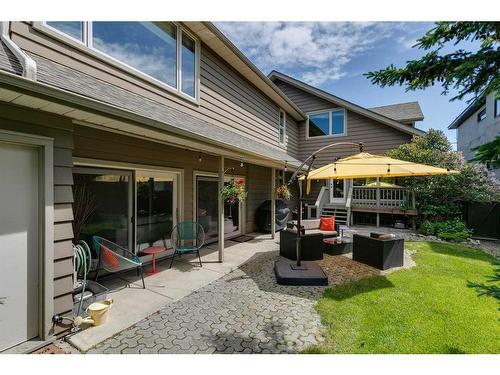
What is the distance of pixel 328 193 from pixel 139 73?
33.9ft

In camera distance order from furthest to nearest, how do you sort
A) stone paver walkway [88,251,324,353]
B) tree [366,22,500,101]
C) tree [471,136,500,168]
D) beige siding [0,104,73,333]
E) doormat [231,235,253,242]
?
doormat [231,235,253,242]
beige siding [0,104,73,333]
stone paver walkway [88,251,324,353]
tree [366,22,500,101]
tree [471,136,500,168]

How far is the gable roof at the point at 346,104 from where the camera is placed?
10953 millimetres

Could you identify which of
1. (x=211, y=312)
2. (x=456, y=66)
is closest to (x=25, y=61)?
(x=211, y=312)

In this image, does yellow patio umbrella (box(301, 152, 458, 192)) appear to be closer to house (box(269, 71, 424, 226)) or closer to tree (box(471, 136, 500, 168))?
tree (box(471, 136, 500, 168))

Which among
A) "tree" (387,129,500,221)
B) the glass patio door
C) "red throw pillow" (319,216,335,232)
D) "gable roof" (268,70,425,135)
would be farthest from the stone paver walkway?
"gable roof" (268,70,425,135)

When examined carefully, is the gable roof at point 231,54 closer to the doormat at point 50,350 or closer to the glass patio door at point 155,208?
the glass patio door at point 155,208

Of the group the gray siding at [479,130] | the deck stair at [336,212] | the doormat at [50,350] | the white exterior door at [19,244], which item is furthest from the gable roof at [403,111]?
the doormat at [50,350]

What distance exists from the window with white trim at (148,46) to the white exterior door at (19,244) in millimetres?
2216

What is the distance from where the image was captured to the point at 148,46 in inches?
196

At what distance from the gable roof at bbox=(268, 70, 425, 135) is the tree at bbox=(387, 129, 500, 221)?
773 mm

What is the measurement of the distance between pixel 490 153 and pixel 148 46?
5.71 metres

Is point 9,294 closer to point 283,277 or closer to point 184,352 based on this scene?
point 184,352

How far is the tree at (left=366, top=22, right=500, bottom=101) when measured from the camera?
2441 millimetres
